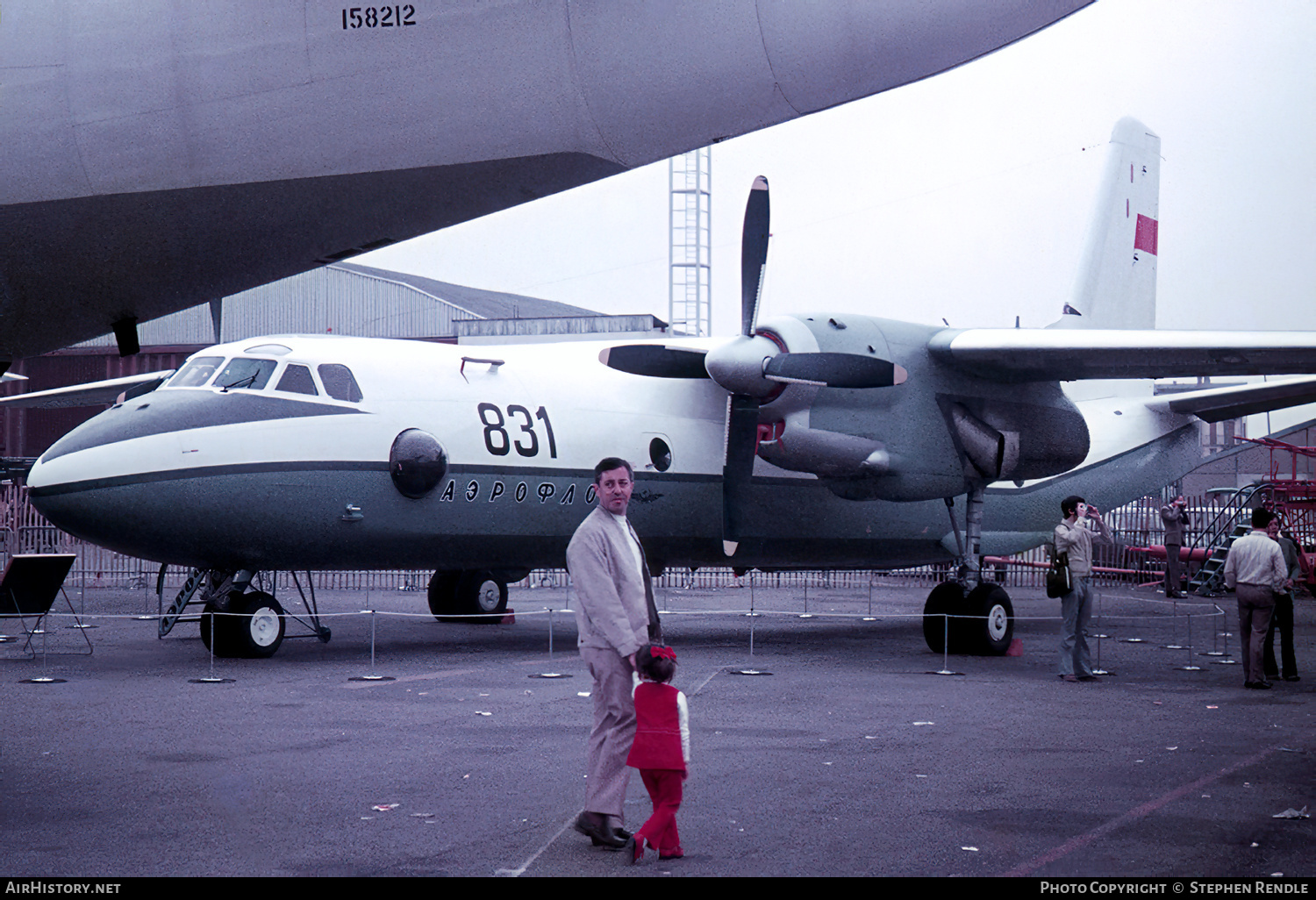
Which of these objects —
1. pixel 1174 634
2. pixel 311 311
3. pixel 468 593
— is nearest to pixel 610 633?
pixel 468 593

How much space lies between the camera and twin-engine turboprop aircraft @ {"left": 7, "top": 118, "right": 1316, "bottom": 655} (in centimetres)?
1239

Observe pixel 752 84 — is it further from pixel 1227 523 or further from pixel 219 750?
pixel 1227 523

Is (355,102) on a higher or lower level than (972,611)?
higher

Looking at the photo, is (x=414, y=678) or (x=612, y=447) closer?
(x=414, y=678)

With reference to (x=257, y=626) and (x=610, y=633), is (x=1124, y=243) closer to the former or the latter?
(x=257, y=626)

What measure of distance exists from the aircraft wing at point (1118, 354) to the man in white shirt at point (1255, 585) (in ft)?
6.18

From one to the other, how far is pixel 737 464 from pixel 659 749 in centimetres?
985

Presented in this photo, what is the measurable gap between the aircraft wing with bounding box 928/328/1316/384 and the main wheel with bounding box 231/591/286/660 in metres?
8.26

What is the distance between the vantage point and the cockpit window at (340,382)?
1327 cm

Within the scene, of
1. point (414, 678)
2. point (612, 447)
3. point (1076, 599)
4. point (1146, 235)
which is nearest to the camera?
point (414, 678)

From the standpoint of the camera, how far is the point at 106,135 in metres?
4.30

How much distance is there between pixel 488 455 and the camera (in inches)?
556

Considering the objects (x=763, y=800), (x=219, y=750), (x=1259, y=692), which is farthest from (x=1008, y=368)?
(x=219, y=750)

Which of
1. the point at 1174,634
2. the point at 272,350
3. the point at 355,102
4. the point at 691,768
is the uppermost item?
the point at 272,350
